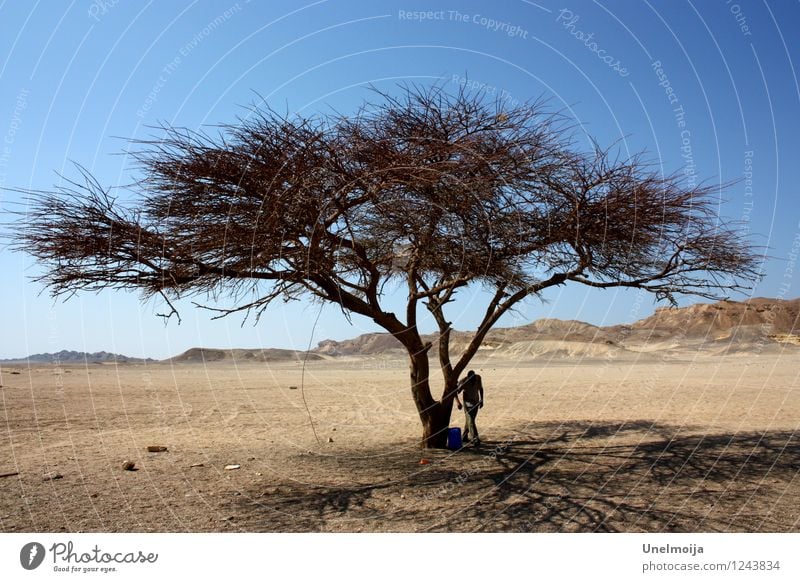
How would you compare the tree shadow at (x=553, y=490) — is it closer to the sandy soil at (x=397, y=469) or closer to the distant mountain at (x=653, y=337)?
the sandy soil at (x=397, y=469)

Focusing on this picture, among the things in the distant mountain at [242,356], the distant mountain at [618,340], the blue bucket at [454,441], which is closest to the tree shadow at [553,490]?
the blue bucket at [454,441]

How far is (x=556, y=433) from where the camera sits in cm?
1469

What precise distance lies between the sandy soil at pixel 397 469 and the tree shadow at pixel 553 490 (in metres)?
0.04

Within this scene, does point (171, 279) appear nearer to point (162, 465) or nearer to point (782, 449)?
point (162, 465)

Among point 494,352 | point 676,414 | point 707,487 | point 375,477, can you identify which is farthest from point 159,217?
point 494,352

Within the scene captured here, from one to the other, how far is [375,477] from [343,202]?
4.60 meters

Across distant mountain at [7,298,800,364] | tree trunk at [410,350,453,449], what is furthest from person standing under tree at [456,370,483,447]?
distant mountain at [7,298,800,364]

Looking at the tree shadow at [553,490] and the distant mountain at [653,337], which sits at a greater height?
the distant mountain at [653,337]

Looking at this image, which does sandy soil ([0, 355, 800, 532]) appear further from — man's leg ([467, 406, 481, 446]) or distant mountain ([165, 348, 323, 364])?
distant mountain ([165, 348, 323, 364])


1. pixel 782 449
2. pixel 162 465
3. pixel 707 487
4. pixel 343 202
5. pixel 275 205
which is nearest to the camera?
pixel 275 205

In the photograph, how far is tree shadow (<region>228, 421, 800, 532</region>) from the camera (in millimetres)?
7980

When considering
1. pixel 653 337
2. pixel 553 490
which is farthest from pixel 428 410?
pixel 653 337

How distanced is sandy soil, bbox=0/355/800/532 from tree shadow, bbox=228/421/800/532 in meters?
0.04

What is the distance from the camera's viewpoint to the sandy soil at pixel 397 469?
26.6ft
